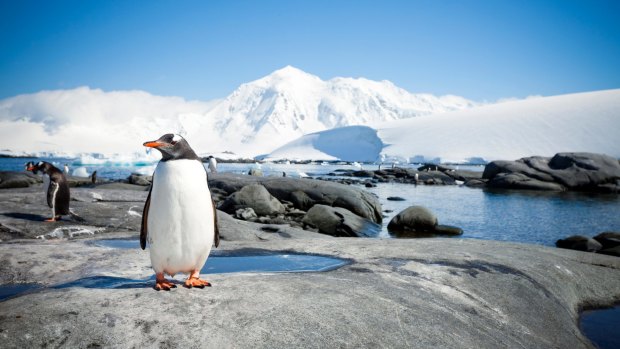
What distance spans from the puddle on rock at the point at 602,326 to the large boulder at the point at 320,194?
854 centimetres

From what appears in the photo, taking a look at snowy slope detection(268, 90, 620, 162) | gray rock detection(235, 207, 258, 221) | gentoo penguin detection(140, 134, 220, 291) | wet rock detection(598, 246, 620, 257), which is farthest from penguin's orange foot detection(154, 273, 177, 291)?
snowy slope detection(268, 90, 620, 162)

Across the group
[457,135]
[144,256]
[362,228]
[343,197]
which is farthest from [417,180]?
[457,135]

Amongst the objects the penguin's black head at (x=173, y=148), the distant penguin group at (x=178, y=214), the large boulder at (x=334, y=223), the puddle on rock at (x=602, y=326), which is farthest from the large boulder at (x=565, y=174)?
the penguin's black head at (x=173, y=148)

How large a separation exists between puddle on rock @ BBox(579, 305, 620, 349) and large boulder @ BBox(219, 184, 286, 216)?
28.9 ft

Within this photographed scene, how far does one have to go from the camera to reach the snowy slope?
7119cm

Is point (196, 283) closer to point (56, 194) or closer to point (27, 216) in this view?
point (56, 194)

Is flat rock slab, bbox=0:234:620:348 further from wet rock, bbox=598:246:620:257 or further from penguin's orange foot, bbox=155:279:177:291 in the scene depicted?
wet rock, bbox=598:246:620:257

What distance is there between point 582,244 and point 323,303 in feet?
28.9

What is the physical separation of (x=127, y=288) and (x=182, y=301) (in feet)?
1.90

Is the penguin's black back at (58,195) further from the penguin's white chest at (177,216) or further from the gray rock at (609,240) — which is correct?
the gray rock at (609,240)

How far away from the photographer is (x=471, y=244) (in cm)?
620

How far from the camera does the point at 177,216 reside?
10.2 ft

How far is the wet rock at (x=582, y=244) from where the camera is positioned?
8.88m

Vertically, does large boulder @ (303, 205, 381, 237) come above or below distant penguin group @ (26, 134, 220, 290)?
below
